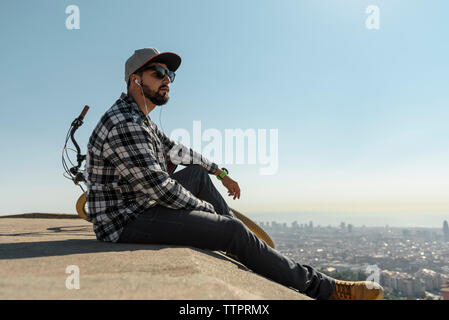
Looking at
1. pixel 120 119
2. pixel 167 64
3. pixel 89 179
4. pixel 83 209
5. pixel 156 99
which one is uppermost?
pixel 167 64

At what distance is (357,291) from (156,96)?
224cm

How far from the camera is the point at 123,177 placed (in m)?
2.30

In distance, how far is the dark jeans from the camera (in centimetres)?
214

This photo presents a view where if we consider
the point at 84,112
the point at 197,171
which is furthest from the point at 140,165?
the point at 84,112

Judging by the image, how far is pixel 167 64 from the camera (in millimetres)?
2885

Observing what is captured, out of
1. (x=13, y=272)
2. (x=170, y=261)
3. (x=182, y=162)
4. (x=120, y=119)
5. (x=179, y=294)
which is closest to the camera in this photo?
(x=179, y=294)

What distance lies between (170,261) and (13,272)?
30.4 inches

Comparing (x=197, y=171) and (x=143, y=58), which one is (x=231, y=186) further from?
(x=143, y=58)

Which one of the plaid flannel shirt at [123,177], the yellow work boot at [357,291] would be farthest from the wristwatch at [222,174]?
the yellow work boot at [357,291]

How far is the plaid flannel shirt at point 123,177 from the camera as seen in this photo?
7.12ft

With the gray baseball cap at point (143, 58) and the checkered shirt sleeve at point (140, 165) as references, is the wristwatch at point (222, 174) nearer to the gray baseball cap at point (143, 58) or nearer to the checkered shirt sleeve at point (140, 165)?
the checkered shirt sleeve at point (140, 165)
